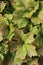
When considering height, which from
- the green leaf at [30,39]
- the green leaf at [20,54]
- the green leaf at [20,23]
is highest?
the green leaf at [20,23]

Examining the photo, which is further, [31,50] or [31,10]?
[31,10]

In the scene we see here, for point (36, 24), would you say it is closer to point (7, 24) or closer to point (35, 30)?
point (35, 30)

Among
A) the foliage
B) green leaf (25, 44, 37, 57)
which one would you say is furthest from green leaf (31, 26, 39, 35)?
green leaf (25, 44, 37, 57)

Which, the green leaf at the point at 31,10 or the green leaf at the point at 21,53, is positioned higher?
the green leaf at the point at 31,10

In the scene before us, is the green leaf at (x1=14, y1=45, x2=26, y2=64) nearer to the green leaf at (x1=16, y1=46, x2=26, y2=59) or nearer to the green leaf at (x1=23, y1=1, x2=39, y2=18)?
the green leaf at (x1=16, y1=46, x2=26, y2=59)

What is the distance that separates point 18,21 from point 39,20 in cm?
15

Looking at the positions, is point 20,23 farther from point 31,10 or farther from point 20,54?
point 20,54

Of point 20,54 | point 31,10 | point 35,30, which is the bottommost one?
point 20,54

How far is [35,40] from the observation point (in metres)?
1.45

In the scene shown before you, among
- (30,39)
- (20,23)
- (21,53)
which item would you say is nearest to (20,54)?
(21,53)

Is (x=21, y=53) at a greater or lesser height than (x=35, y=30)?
lesser

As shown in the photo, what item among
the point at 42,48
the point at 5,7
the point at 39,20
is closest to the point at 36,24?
the point at 39,20

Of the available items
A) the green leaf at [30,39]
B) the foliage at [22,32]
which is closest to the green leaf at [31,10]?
the foliage at [22,32]

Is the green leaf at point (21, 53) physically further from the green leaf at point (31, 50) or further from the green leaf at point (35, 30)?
the green leaf at point (35, 30)
